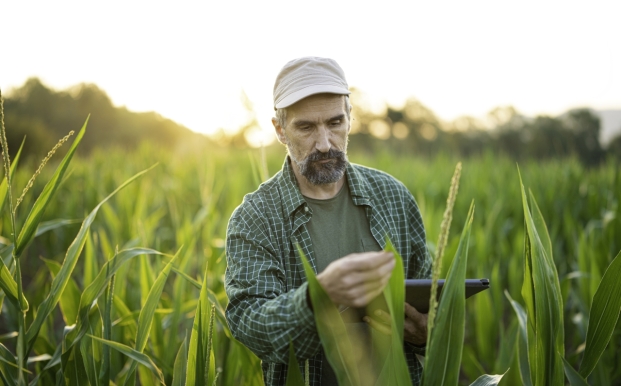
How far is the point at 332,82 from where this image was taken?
1312mm

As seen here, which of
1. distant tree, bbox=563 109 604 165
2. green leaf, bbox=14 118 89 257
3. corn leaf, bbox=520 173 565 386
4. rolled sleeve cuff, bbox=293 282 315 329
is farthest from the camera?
distant tree, bbox=563 109 604 165

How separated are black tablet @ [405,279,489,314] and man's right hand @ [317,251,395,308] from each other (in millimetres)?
199

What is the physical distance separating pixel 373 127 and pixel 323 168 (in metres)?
23.6

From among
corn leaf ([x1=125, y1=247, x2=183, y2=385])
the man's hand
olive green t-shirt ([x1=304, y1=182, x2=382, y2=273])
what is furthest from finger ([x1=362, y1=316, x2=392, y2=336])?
corn leaf ([x1=125, y1=247, x2=183, y2=385])

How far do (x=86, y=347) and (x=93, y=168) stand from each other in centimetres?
538

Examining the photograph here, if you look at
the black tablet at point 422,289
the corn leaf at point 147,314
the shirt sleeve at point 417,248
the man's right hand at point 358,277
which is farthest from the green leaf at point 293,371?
the shirt sleeve at point 417,248

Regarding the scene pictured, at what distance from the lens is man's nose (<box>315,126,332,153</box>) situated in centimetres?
132

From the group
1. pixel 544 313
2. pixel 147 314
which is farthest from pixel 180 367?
pixel 544 313

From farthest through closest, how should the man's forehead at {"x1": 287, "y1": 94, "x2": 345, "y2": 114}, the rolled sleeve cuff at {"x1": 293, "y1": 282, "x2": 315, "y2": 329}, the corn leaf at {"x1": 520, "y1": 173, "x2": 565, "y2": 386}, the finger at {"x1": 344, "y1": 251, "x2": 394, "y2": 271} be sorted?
the man's forehead at {"x1": 287, "y1": 94, "x2": 345, "y2": 114}, the corn leaf at {"x1": 520, "y1": 173, "x2": 565, "y2": 386}, the rolled sleeve cuff at {"x1": 293, "y1": 282, "x2": 315, "y2": 329}, the finger at {"x1": 344, "y1": 251, "x2": 394, "y2": 271}

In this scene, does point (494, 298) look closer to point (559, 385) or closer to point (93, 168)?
point (559, 385)

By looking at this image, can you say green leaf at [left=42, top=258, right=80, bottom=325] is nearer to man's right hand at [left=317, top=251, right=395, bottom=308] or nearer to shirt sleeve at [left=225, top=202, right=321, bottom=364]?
shirt sleeve at [left=225, top=202, right=321, bottom=364]

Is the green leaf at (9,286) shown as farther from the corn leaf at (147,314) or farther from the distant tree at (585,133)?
the distant tree at (585,133)

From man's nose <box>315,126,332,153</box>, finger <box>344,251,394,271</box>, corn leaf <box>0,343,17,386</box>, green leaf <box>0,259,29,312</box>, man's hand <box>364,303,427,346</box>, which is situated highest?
man's nose <box>315,126,332,153</box>

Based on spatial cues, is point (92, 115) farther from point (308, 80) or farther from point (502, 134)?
point (308, 80)
